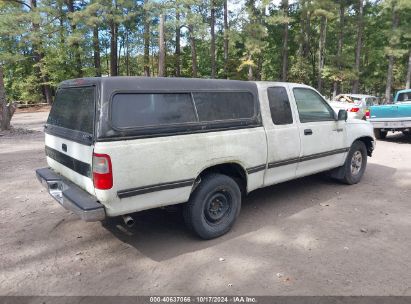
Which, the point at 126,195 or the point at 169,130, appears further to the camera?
the point at 169,130

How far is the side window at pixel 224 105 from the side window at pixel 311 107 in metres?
1.03

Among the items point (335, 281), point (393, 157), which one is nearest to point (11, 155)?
point (335, 281)

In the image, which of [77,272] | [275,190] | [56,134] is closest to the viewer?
[77,272]

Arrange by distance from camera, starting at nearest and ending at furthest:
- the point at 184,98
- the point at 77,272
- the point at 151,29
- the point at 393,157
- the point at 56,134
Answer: the point at 77,272 < the point at 184,98 < the point at 56,134 < the point at 393,157 < the point at 151,29

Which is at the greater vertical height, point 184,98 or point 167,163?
point 184,98

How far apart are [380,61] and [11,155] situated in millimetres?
34846

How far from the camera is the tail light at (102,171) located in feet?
10.1

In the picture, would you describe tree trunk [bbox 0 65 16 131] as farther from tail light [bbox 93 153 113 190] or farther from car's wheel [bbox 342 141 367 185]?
car's wheel [bbox 342 141 367 185]

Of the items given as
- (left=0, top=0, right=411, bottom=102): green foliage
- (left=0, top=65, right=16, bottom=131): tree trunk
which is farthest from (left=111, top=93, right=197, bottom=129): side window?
(left=0, top=0, right=411, bottom=102): green foliage

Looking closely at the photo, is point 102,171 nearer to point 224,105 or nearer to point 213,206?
point 213,206

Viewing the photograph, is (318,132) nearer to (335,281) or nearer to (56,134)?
→ (335,281)

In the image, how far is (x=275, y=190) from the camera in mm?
5855

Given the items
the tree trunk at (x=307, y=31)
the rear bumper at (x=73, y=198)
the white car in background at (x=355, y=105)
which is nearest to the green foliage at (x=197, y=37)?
the tree trunk at (x=307, y=31)

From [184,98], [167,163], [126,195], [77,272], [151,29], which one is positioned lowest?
[77,272]
